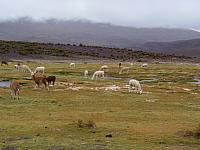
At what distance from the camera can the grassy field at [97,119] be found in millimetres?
20141

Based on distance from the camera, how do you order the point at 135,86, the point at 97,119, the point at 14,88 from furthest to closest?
the point at 135,86 → the point at 14,88 → the point at 97,119

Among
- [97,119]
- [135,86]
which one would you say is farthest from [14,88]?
[135,86]

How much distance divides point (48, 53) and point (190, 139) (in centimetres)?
Answer: 10309

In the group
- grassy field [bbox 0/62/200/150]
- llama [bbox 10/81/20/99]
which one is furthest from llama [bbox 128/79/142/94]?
llama [bbox 10/81/20/99]

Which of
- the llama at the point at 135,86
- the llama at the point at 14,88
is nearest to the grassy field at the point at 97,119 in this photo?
the llama at the point at 14,88

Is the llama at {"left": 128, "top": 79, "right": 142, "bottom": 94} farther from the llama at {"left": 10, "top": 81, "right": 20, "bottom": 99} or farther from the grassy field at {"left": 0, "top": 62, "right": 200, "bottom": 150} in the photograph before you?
the llama at {"left": 10, "top": 81, "right": 20, "bottom": 99}

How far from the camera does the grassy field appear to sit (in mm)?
20141

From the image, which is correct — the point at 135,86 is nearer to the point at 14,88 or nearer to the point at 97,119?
the point at 14,88

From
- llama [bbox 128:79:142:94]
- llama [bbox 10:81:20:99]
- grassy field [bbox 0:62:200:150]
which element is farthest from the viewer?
llama [bbox 128:79:142:94]

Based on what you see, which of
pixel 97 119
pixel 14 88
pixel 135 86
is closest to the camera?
pixel 97 119

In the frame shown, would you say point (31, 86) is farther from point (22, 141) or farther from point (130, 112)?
point (22, 141)

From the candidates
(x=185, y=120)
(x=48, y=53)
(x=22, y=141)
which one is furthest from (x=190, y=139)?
(x=48, y=53)

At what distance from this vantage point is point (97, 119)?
2623 cm

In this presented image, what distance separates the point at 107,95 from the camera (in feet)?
127
